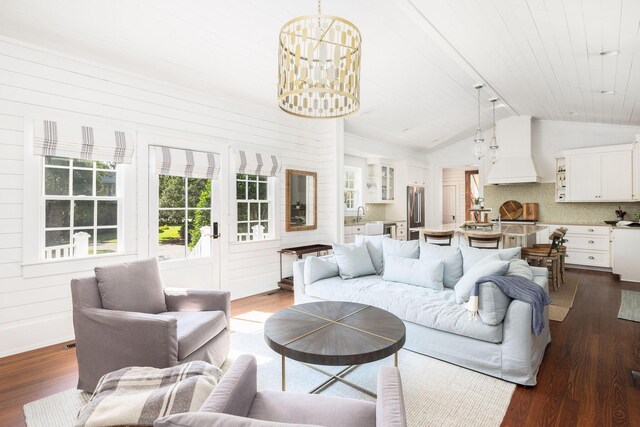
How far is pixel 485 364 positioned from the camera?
2615 mm

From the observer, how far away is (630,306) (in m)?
4.35

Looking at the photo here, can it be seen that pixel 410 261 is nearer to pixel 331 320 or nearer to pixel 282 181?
pixel 331 320

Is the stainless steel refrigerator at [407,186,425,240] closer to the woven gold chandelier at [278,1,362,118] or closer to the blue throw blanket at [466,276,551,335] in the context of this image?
the blue throw blanket at [466,276,551,335]

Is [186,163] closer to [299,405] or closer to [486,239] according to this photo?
[299,405]

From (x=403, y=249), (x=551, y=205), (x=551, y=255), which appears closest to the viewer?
(x=403, y=249)

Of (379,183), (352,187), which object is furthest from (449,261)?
(379,183)

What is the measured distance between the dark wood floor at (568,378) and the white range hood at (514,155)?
409 cm

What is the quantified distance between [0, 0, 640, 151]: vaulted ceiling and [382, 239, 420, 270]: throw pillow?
243 centimetres

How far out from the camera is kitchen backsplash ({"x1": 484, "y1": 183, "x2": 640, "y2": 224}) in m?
6.87

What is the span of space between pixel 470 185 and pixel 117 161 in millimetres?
10066

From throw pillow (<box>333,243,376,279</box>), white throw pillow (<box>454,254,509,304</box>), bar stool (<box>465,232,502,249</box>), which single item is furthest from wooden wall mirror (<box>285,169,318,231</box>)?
white throw pillow (<box>454,254,509,304</box>)

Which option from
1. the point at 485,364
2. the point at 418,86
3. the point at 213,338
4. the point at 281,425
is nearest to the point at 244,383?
the point at 281,425

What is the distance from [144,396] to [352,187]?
22.9 feet

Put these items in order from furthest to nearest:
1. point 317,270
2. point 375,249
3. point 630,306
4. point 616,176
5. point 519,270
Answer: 1. point 616,176
2. point 630,306
3. point 375,249
4. point 317,270
5. point 519,270
